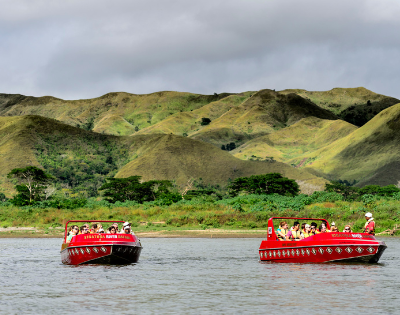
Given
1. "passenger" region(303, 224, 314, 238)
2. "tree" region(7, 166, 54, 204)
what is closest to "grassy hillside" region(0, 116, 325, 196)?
"tree" region(7, 166, 54, 204)

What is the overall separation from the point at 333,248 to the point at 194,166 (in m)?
135

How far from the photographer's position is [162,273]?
91.8 feet

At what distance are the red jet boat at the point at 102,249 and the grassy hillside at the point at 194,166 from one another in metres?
120

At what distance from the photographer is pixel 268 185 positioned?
114 metres

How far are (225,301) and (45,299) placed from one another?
646cm

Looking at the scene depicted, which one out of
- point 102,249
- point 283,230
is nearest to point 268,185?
point 283,230

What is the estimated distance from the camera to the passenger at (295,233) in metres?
30.5

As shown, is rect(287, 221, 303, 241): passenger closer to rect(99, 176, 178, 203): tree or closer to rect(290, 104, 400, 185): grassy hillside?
rect(99, 176, 178, 203): tree

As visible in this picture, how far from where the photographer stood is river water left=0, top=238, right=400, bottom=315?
18.3m

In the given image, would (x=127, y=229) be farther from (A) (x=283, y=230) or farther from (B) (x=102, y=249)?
(A) (x=283, y=230)

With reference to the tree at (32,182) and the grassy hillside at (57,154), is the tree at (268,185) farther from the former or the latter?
the grassy hillside at (57,154)

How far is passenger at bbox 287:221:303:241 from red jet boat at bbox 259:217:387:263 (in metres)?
0.42

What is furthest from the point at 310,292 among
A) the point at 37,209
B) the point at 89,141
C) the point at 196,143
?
the point at 89,141

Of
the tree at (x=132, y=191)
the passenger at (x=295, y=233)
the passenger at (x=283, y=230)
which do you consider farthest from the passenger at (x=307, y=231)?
the tree at (x=132, y=191)
